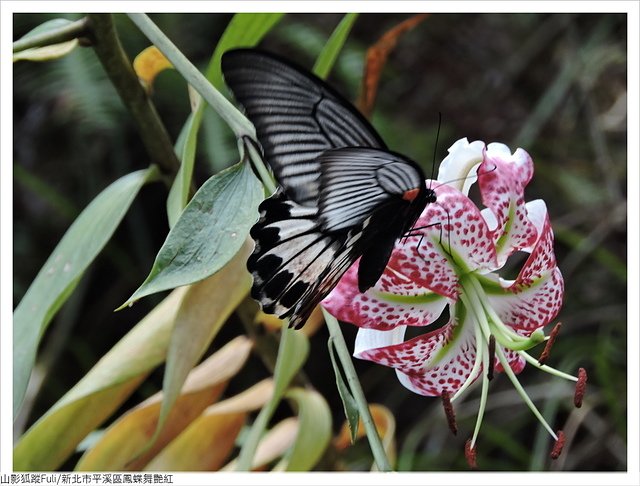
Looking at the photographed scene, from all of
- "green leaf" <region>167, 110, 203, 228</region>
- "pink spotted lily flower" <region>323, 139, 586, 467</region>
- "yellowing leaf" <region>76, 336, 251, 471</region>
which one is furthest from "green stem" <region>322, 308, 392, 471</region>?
"yellowing leaf" <region>76, 336, 251, 471</region>

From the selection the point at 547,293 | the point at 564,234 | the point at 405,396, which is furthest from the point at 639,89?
the point at 405,396

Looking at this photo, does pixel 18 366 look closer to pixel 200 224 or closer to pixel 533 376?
pixel 200 224

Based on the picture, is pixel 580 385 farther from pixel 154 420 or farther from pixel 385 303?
pixel 154 420

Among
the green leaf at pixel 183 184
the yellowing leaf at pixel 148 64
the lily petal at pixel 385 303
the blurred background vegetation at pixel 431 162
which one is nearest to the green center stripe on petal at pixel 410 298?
the lily petal at pixel 385 303

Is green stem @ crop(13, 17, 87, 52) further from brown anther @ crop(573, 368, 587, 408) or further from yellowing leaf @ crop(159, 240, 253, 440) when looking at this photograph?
brown anther @ crop(573, 368, 587, 408)

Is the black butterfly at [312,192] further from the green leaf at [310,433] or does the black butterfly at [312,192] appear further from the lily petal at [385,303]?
the green leaf at [310,433]
